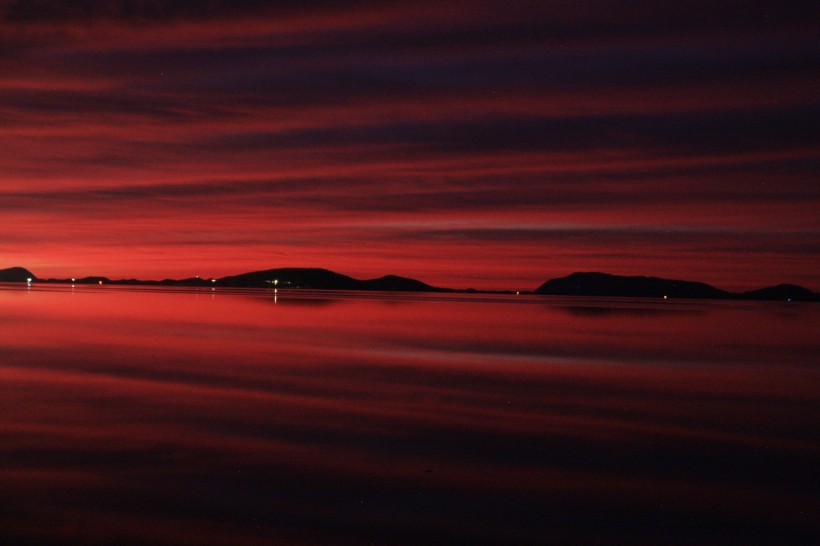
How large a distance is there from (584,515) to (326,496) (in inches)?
99.7

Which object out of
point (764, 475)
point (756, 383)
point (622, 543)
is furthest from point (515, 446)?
point (756, 383)

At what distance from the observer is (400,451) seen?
10656 mm

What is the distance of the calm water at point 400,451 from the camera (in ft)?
25.0

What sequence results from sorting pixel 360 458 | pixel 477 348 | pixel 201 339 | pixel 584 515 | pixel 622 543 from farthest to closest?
pixel 201 339 < pixel 477 348 < pixel 360 458 < pixel 584 515 < pixel 622 543

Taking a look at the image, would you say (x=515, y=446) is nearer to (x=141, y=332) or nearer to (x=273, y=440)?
(x=273, y=440)

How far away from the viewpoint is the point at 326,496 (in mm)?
8453

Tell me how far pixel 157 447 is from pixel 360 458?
258 centimetres

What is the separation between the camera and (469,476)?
9383mm

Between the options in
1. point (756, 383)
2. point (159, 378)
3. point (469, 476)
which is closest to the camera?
point (469, 476)

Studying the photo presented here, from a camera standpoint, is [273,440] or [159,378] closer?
[273,440]

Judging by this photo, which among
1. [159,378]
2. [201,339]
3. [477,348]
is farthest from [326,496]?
[201,339]

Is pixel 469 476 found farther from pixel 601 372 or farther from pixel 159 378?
pixel 601 372

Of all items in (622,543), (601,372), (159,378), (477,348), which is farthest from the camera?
(477,348)

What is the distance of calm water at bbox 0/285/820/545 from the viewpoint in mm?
7609
